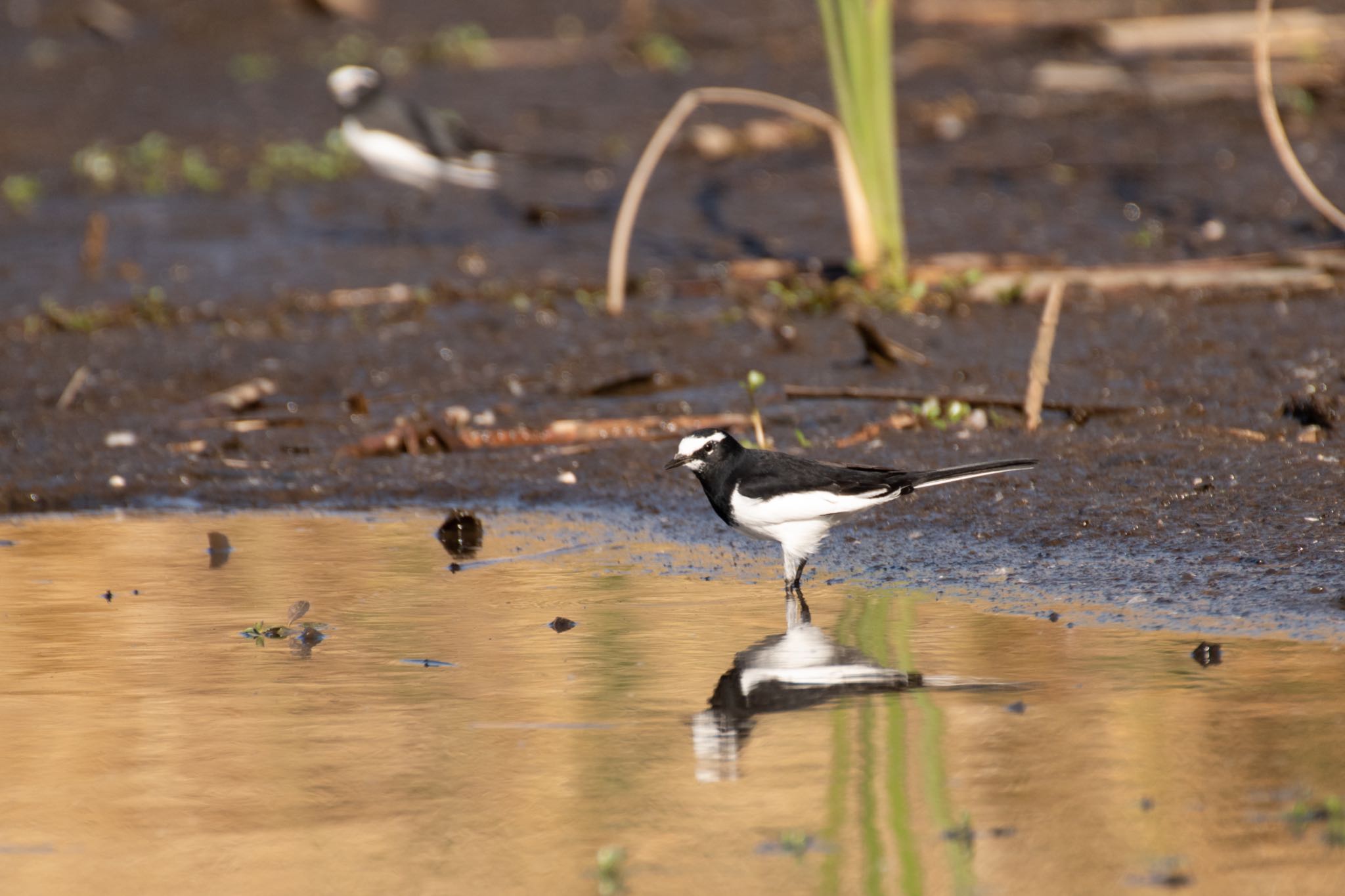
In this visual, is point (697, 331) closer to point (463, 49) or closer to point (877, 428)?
point (877, 428)

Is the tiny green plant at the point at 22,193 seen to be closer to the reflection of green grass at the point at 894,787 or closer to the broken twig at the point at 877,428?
the broken twig at the point at 877,428

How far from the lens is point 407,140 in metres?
11.2

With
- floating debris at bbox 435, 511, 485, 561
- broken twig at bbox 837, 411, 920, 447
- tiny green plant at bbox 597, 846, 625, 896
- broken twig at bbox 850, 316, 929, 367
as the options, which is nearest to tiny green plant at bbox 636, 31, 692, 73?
broken twig at bbox 850, 316, 929, 367

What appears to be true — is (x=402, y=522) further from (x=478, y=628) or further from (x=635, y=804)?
(x=635, y=804)

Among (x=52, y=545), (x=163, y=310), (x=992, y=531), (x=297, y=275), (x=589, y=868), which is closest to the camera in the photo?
(x=589, y=868)

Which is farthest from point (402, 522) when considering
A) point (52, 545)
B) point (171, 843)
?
point (171, 843)

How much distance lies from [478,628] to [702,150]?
7964 mm

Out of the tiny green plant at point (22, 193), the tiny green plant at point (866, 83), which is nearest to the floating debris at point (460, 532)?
the tiny green plant at point (866, 83)

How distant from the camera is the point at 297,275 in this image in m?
10.6

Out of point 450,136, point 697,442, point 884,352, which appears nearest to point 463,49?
point 450,136

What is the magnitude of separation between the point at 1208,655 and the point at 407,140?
26.4 feet

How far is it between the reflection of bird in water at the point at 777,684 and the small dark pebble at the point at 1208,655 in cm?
67

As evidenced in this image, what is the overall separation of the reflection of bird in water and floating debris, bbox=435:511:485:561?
1.56 metres

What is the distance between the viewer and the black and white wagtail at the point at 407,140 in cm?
1120
